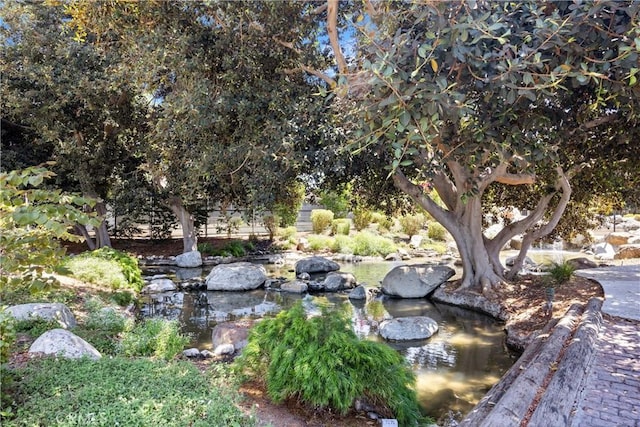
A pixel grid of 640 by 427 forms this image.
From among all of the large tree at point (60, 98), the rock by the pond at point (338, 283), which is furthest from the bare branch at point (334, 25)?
the rock by the pond at point (338, 283)

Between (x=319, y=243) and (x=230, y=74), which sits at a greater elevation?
(x=230, y=74)

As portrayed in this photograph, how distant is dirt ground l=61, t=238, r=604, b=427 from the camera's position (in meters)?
3.38

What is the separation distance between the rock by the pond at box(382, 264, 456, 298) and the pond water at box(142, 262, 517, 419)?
21 cm

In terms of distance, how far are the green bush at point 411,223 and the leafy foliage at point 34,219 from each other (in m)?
17.0

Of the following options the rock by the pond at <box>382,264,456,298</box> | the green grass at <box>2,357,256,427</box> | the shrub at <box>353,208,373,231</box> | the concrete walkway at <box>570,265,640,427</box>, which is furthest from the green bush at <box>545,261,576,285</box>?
→ the shrub at <box>353,208,373,231</box>

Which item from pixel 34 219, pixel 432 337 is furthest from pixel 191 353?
pixel 432 337

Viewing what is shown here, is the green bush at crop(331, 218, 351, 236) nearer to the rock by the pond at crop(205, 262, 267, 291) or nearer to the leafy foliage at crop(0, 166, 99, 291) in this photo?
the rock by the pond at crop(205, 262, 267, 291)

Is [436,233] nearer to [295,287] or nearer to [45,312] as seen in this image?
[295,287]

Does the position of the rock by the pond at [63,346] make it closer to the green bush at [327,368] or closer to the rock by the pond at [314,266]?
the green bush at [327,368]

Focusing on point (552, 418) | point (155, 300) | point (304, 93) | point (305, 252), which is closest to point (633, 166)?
point (304, 93)

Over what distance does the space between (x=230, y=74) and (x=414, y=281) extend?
5986 mm

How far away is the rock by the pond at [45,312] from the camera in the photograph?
4711 millimetres

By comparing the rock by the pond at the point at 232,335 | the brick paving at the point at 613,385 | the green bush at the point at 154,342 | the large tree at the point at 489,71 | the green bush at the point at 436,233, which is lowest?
the rock by the pond at the point at 232,335

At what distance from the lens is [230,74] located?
6594 mm
